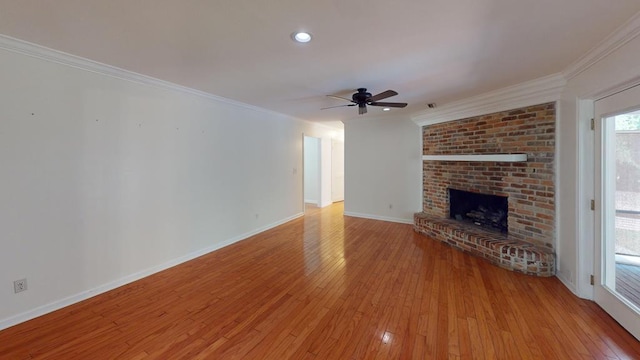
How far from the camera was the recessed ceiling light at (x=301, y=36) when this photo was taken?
1956 mm

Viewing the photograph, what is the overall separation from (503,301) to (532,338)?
53 cm

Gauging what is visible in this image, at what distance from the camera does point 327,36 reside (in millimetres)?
2012

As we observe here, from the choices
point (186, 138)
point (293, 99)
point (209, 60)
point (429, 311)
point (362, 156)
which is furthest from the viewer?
point (362, 156)

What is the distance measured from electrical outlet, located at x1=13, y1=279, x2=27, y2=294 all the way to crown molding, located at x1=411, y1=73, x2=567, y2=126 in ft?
18.4

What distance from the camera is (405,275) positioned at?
10.0 ft

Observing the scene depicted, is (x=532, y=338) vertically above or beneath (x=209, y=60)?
beneath

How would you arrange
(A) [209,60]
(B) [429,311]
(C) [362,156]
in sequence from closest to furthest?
(B) [429,311] < (A) [209,60] < (C) [362,156]

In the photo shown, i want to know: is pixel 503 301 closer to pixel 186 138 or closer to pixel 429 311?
pixel 429 311

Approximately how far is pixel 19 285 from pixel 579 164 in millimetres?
5308

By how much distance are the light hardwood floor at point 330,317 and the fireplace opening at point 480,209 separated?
95 cm

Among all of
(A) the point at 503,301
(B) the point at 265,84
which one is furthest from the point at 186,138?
(A) the point at 503,301

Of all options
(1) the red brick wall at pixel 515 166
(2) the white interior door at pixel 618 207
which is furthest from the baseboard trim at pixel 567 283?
(1) the red brick wall at pixel 515 166

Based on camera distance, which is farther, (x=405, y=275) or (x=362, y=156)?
(x=362, y=156)

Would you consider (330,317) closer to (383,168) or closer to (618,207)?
(618,207)
